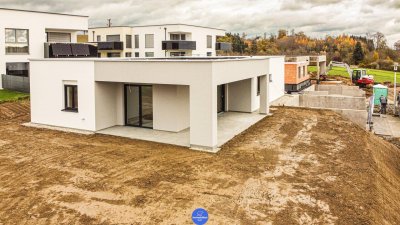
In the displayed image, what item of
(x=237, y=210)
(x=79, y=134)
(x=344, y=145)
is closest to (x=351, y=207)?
(x=237, y=210)

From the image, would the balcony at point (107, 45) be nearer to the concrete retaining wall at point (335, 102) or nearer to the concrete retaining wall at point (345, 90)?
the concrete retaining wall at point (345, 90)

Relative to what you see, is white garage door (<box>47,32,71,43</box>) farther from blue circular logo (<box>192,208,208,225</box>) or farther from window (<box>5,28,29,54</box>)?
blue circular logo (<box>192,208,208,225</box>)

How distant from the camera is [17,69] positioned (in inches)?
1073

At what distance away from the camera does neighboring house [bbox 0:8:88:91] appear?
26344 mm

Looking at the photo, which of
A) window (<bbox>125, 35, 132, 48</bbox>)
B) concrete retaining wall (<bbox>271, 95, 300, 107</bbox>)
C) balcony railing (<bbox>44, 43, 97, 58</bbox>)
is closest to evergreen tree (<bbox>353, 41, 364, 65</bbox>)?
window (<bbox>125, 35, 132, 48</bbox>)

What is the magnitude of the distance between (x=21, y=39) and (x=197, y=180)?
919 inches

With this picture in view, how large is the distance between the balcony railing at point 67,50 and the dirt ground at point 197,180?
15047 mm

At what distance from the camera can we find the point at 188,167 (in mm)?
11086

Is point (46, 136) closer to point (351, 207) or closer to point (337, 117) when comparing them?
point (351, 207)

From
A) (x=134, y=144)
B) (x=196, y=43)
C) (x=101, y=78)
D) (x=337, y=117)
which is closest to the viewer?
(x=134, y=144)

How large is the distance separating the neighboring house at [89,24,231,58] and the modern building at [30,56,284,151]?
26.7 metres

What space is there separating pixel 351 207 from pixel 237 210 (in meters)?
2.66

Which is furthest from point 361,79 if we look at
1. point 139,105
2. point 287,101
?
point 139,105

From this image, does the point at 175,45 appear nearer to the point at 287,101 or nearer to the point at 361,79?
the point at 287,101
